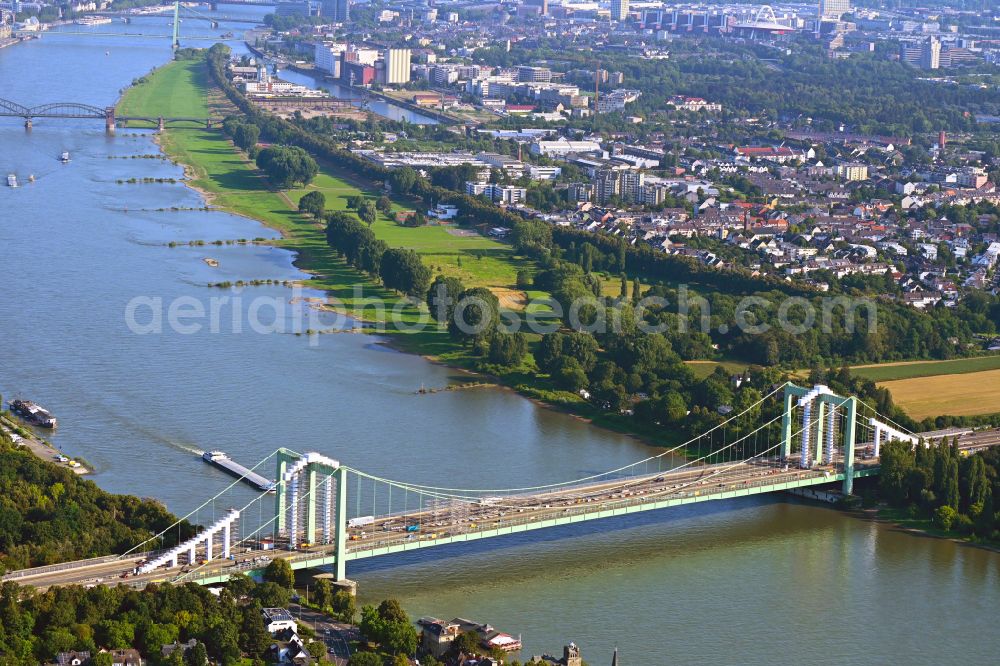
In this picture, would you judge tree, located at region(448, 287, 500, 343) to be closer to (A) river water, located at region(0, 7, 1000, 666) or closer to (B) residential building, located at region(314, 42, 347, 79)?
(A) river water, located at region(0, 7, 1000, 666)

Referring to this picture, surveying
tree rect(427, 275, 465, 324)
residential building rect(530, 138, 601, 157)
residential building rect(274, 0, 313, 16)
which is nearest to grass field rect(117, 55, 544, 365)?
tree rect(427, 275, 465, 324)

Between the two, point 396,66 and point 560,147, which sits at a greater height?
point 396,66

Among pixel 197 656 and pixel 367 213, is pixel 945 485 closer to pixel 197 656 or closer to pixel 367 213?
pixel 197 656

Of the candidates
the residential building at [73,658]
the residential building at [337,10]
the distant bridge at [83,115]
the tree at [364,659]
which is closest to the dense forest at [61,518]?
the residential building at [73,658]

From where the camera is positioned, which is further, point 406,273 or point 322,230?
point 322,230

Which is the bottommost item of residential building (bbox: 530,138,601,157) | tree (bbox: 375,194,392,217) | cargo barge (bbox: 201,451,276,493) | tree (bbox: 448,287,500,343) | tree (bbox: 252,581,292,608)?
tree (bbox: 252,581,292,608)

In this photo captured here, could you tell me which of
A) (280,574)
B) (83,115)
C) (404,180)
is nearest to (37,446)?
(280,574)

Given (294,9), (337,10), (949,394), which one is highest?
(294,9)
